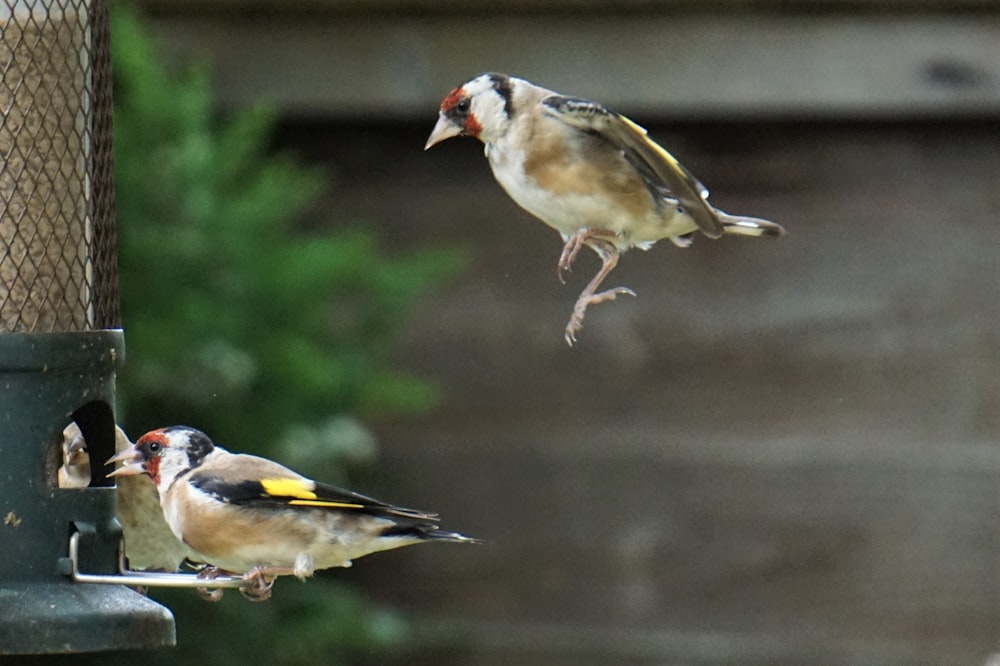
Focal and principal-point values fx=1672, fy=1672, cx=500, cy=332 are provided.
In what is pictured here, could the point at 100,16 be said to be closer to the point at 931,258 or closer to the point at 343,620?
the point at 343,620

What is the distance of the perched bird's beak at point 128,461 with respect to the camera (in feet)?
9.52

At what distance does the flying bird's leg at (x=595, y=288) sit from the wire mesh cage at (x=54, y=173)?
847mm

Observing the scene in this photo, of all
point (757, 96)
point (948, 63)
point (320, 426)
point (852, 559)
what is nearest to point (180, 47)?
point (320, 426)

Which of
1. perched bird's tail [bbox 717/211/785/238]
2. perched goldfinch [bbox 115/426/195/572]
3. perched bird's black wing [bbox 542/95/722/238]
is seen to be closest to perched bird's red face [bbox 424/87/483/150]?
perched bird's black wing [bbox 542/95/722/238]

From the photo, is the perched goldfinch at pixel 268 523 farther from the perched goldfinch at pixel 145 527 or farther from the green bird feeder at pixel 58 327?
the perched goldfinch at pixel 145 527

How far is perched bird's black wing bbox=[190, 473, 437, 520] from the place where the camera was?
9.53 ft

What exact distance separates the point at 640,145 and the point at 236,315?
5.55ft

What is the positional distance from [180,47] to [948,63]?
87.9 inches

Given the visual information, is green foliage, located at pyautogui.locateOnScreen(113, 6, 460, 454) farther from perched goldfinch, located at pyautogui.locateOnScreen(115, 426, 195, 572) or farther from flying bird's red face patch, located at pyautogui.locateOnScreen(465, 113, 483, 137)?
flying bird's red face patch, located at pyautogui.locateOnScreen(465, 113, 483, 137)

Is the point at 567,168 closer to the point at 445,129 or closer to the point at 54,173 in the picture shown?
the point at 445,129

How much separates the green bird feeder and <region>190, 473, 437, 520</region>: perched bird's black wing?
189mm

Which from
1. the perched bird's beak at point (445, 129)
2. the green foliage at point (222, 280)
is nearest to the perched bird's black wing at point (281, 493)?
the perched bird's beak at point (445, 129)

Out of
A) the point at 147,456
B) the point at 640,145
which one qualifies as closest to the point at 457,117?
the point at 640,145

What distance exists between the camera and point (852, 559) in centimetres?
509
